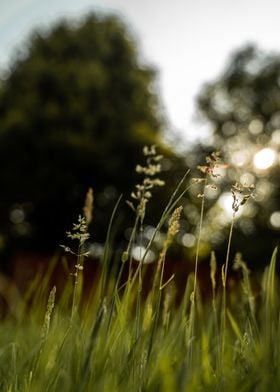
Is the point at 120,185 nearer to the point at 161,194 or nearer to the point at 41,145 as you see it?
the point at 161,194

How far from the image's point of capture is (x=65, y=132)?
73.8 feet

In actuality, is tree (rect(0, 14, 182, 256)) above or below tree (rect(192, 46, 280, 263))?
below

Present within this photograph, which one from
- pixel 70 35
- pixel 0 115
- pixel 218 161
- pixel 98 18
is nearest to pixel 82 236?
pixel 218 161

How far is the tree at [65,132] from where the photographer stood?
22250mm

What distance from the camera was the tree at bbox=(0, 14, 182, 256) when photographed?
22250 mm

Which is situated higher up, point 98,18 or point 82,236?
point 98,18

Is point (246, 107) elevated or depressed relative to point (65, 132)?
elevated

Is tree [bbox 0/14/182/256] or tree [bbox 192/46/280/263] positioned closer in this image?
tree [bbox 0/14/182/256]

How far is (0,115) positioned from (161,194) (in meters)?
7.86

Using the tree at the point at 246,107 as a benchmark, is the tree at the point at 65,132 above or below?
below

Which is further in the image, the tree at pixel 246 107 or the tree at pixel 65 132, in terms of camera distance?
the tree at pixel 246 107

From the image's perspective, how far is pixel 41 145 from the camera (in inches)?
873

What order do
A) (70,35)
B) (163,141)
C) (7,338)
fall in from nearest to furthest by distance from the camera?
→ (7,338)
(163,141)
(70,35)

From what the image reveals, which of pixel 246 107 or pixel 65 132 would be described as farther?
pixel 246 107
